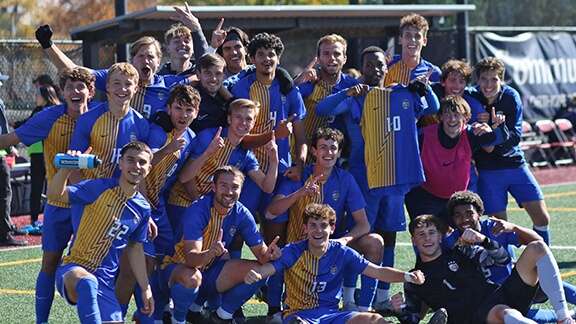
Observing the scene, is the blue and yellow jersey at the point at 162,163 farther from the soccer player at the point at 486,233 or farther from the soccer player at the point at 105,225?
the soccer player at the point at 486,233

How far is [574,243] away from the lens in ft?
40.9

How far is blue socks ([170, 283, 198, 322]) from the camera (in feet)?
27.8

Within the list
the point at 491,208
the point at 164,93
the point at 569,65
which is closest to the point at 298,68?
the point at 569,65

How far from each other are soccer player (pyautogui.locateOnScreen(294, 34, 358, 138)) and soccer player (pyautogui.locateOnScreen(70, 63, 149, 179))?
169 cm

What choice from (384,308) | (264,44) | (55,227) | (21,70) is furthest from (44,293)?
(21,70)

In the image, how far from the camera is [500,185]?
10586 mm

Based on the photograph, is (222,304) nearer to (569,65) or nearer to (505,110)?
(505,110)

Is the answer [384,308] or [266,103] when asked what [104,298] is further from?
[384,308]

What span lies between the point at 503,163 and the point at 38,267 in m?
4.31

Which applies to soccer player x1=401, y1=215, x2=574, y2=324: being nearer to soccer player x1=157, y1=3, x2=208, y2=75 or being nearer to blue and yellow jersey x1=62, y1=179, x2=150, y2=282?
blue and yellow jersey x1=62, y1=179, x2=150, y2=282

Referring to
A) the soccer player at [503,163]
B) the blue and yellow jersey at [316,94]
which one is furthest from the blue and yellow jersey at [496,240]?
the soccer player at [503,163]

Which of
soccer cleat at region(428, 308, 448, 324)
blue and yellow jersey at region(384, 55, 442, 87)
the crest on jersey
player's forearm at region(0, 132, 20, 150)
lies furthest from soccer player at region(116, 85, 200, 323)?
blue and yellow jersey at region(384, 55, 442, 87)

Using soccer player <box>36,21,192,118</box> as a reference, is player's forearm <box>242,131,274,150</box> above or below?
below

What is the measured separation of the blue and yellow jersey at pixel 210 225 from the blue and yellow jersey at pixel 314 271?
1.28ft
